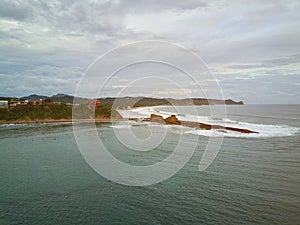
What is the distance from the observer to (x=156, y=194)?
14320 millimetres

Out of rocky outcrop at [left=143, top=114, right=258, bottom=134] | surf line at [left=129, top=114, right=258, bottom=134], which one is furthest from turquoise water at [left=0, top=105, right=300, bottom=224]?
rocky outcrop at [left=143, top=114, right=258, bottom=134]

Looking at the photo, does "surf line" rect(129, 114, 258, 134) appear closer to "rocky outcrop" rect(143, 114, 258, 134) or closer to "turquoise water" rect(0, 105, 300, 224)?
"rocky outcrop" rect(143, 114, 258, 134)

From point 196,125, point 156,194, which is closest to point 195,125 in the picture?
point 196,125

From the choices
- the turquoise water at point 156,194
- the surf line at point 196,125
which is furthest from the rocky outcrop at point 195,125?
the turquoise water at point 156,194

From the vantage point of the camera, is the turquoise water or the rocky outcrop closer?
the turquoise water

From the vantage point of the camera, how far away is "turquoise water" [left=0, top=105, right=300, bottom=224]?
11.6 m

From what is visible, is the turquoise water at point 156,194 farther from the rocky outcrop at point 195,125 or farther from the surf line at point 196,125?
the rocky outcrop at point 195,125

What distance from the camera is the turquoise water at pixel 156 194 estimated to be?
11555mm

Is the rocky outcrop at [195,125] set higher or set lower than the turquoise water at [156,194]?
higher

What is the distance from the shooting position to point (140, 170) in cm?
1927

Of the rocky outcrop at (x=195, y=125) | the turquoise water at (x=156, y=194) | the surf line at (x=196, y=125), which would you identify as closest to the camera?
the turquoise water at (x=156, y=194)

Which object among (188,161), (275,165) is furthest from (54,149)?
(275,165)

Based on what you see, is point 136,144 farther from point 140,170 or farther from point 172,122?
point 172,122

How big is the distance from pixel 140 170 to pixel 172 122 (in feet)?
128
